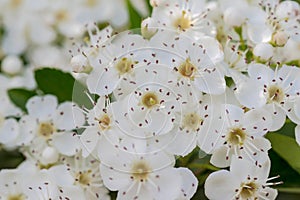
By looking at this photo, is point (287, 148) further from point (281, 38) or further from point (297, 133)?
point (281, 38)

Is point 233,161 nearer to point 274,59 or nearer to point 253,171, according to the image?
point 253,171

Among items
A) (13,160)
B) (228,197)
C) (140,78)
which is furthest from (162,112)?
(13,160)

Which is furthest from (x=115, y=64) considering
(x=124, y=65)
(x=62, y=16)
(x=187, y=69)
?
(x=62, y=16)

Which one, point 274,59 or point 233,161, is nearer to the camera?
point 233,161

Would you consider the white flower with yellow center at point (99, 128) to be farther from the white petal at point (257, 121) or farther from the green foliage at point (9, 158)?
the green foliage at point (9, 158)

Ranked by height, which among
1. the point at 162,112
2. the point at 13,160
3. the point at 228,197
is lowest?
the point at 13,160

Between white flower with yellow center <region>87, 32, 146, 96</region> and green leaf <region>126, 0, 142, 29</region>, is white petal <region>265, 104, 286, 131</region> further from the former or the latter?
green leaf <region>126, 0, 142, 29</region>

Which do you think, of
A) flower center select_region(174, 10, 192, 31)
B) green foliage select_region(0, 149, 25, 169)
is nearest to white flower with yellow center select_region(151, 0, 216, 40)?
flower center select_region(174, 10, 192, 31)
